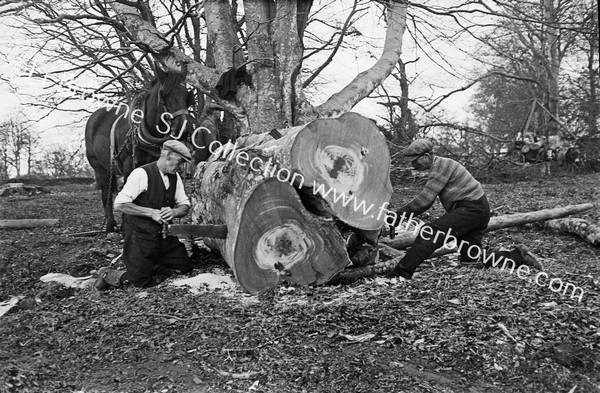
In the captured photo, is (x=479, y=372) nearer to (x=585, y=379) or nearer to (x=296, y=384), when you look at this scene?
(x=585, y=379)

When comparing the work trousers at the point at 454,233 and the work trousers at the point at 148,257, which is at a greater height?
the work trousers at the point at 454,233

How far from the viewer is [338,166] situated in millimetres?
4598

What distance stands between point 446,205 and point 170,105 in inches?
136

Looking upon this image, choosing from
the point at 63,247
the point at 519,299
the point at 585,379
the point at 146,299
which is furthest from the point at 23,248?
the point at 585,379

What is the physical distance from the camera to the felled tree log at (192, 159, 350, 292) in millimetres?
4273

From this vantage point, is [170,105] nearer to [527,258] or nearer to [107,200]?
→ [107,200]

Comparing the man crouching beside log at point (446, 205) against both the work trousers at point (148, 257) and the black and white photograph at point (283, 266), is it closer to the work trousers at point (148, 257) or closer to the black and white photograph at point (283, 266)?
the black and white photograph at point (283, 266)

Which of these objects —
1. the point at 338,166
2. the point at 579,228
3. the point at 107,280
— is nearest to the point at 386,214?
the point at 338,166

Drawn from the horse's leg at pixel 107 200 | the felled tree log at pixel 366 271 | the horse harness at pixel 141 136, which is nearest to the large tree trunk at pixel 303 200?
the felled tree log at pixel 366 271

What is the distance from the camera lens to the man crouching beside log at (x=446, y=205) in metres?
4.76

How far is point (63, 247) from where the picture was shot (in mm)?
7012

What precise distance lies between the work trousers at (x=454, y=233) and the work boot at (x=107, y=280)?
243cm

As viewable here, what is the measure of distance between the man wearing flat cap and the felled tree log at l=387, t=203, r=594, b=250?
81cm

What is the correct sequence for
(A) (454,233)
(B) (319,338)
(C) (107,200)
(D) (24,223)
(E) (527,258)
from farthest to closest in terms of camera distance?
1. (D) (24,223)
2. (C) (107,200)
3. (E) (527,258)
4. (A) (454,233)
5. (B) (319,338)
